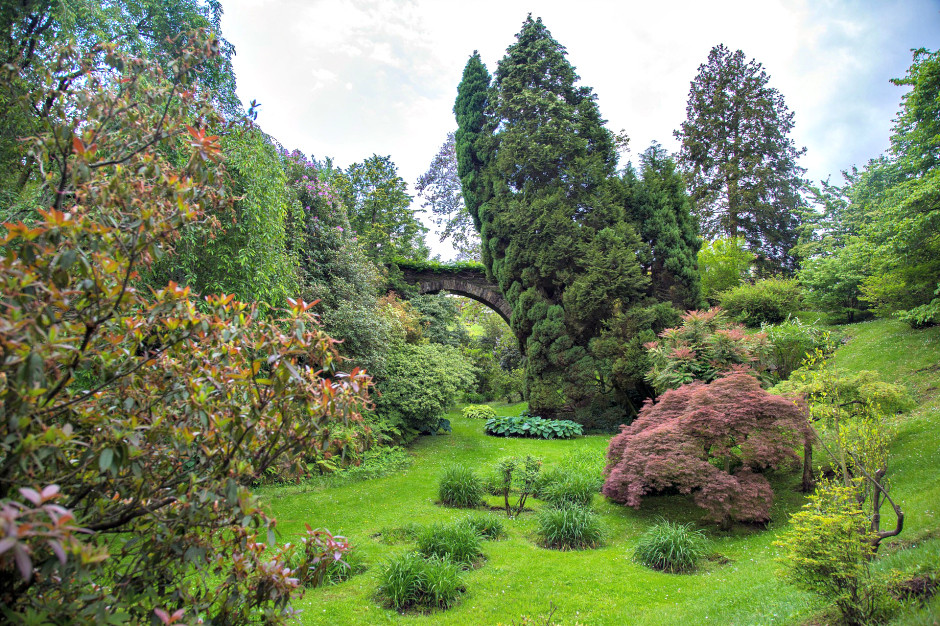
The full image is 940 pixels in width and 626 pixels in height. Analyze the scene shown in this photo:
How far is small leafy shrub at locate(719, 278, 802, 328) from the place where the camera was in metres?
15.5

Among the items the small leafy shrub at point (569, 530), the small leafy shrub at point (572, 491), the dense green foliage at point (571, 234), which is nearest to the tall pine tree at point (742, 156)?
the dense green foliage at point (571, 234)

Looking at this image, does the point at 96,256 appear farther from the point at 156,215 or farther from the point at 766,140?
the point at 766,140

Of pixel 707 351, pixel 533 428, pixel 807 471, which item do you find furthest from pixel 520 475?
pixel 533 428

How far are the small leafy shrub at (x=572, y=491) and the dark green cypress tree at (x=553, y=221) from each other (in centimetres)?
658

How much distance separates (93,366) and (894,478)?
7.96m

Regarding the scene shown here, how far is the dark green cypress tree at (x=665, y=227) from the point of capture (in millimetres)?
13461

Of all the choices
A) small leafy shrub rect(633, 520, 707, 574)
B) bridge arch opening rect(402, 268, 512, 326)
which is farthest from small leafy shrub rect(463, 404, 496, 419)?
small leafy shrub rect(633, 520, 707, 574)

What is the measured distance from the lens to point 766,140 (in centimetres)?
2039

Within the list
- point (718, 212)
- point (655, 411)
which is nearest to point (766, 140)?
point (718, 212)

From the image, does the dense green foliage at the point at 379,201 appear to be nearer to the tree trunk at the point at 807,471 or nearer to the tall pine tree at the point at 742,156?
the tall pine tree at the point at 742,156

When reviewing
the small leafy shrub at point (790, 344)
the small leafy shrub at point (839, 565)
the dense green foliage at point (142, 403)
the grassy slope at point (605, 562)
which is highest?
the small leafy shrub at point (790, 344)

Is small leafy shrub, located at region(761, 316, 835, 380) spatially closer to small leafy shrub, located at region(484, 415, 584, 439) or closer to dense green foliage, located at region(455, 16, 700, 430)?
dense green foliage, located at region(455, 16, 700, 430)

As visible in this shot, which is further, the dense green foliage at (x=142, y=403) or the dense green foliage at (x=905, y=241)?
the dense green foliage at (x=905, y=241)

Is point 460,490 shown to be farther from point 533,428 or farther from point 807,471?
point 533,428
